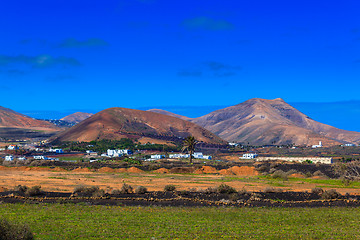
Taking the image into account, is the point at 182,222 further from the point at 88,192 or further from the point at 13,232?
the point at 88,192

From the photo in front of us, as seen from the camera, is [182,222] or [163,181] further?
[163,181]

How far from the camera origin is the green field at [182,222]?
70.9ft

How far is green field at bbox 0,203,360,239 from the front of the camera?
851 inches

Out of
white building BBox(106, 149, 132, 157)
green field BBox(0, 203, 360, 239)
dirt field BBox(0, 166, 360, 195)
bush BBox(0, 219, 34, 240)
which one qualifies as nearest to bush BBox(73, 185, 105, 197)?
dirt field BBox(0, 166, 360, 195)

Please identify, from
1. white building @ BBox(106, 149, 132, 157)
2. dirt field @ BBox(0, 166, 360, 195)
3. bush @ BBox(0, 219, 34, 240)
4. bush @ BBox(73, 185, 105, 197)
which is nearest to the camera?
bush @ BBox(0, 219, 34, 240)

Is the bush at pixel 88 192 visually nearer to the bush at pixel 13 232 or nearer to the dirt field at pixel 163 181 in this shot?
the dirt field at pixel 163 181

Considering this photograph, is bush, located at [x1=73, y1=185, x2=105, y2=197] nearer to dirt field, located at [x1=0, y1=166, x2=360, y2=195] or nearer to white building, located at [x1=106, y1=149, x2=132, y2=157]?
dirt field, located at [x1=0, y1=166, x2=360, y2=195]

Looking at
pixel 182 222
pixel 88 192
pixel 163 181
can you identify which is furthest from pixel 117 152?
pixel 182 222

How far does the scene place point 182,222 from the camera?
2491 centimetres

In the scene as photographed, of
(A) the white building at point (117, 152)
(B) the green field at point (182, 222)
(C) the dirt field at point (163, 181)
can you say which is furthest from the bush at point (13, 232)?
(A) the white building at point (117, 152)

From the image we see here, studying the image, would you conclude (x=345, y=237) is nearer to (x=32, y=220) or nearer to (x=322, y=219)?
(x=322, y=219)

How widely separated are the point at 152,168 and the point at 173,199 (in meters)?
54.5

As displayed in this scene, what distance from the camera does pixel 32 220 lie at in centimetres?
2433

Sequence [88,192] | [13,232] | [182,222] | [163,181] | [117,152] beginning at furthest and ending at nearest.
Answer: [117,152], [163,181], [88,192], [182,222], [13,232]
